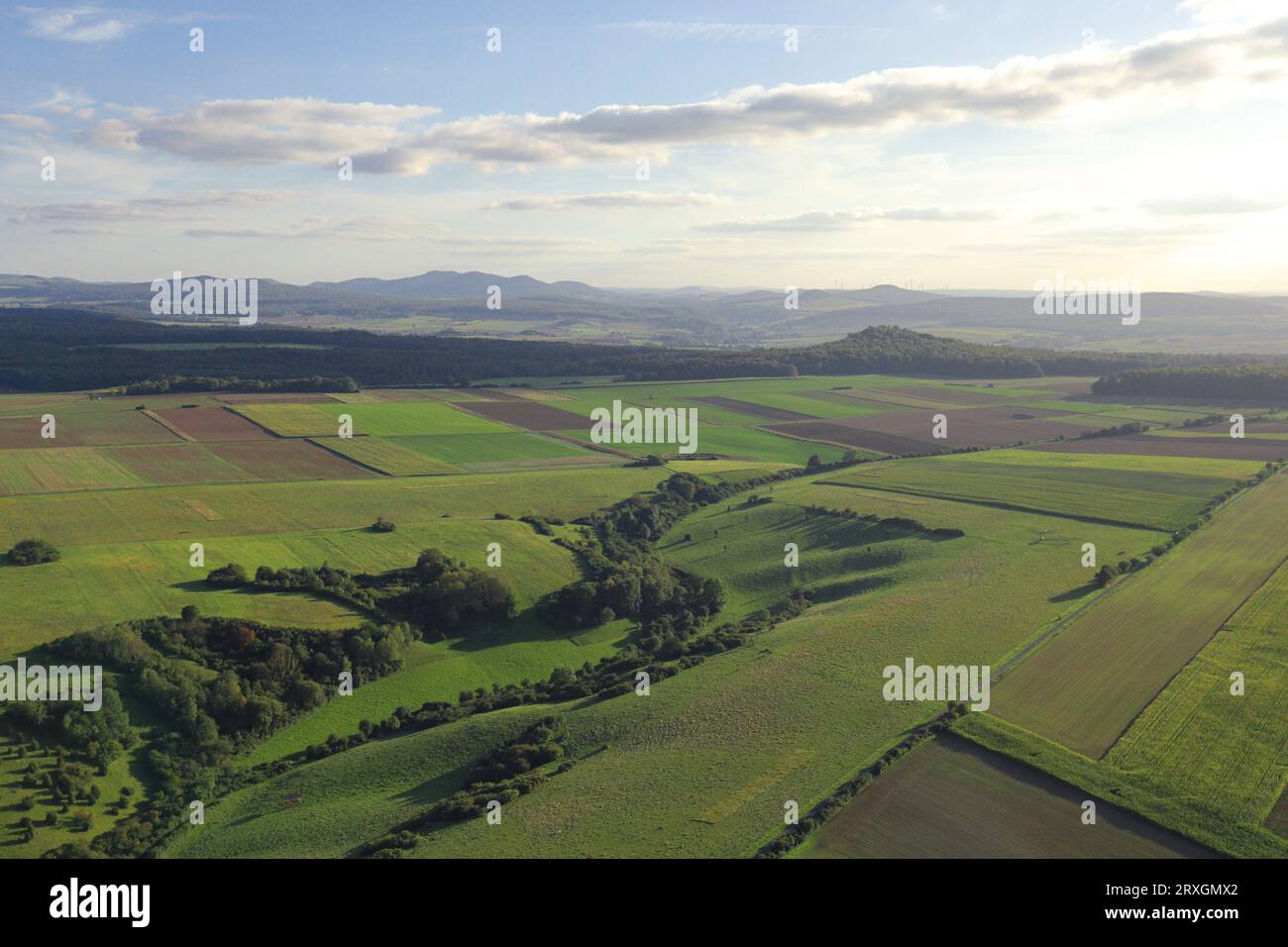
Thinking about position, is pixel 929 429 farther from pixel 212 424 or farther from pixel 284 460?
pixel 212 424

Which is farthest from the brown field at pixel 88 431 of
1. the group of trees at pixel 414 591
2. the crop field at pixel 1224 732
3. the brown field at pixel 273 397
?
the crop field at pixel 1224 732

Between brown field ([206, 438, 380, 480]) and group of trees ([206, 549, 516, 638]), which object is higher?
brown field ([206, 438, 380, 480])

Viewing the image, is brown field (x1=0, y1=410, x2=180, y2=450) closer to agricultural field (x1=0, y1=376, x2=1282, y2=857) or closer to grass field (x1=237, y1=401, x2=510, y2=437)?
agricultural field (x1=0, y1=376, x2=1282, y2=857)

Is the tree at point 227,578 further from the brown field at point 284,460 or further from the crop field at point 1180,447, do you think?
the crop field at point 1180,447

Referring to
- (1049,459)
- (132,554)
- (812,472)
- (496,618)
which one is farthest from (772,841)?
(1049,459)

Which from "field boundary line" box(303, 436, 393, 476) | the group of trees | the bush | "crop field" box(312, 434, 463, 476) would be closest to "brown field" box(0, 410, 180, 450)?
"field boundary line" box(303, 436, 393, 476)

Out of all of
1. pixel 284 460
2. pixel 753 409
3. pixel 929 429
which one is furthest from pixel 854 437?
pixel 284 460
